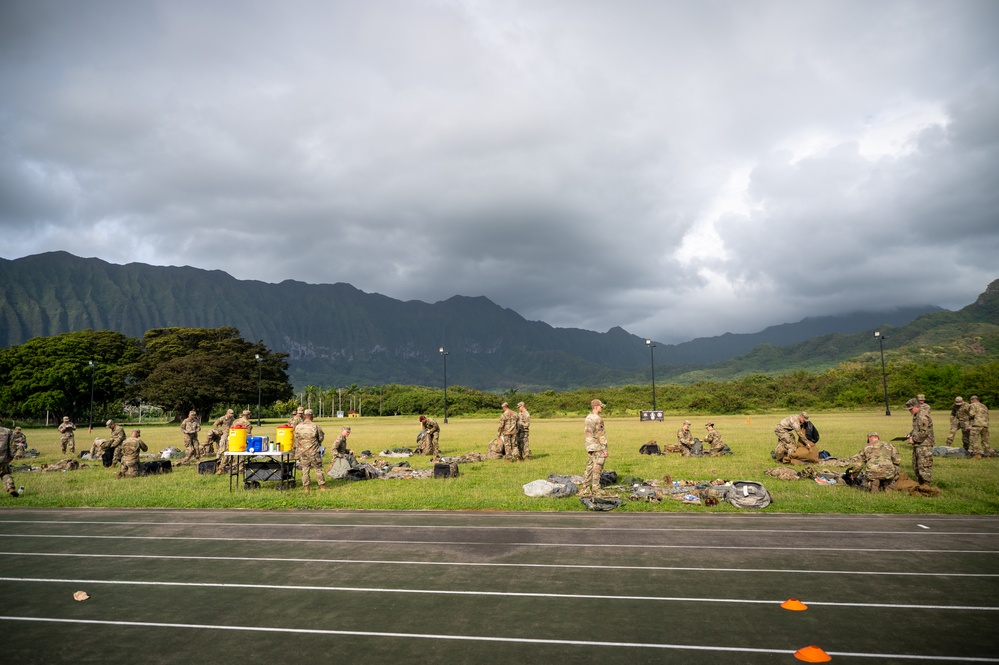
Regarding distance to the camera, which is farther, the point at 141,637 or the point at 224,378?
the point at 224,378

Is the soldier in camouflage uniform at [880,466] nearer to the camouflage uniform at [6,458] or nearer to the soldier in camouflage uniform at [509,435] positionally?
the soldier in camouflage uniform at [509,435]

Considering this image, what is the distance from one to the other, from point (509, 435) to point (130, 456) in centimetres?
1423

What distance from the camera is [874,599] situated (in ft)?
24.3

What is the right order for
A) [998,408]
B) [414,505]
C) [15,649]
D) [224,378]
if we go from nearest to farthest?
[15,649]
[414,505]
[998,408]
[224,378]

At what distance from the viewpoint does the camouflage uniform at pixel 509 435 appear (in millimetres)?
23406

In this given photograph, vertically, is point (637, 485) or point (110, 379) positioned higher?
point (110, 379)

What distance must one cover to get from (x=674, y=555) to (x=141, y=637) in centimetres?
797

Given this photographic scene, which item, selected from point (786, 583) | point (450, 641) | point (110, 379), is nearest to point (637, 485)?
point (786, 583)

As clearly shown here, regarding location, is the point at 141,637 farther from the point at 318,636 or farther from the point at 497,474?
the point at 497,474

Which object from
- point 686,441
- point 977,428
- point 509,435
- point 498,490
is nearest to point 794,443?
point 686,441

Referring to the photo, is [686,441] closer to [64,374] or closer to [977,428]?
[977,428]

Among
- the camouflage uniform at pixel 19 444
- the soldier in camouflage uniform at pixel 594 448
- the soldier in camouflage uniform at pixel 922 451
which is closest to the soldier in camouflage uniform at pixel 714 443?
the soldier in camouflage uniform at pixel 922 451

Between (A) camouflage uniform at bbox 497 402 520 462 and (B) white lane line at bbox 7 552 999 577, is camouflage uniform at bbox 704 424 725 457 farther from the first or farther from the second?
(B) white lane line at bbox 7 552 999 577

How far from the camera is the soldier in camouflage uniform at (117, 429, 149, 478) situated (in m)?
20.1
